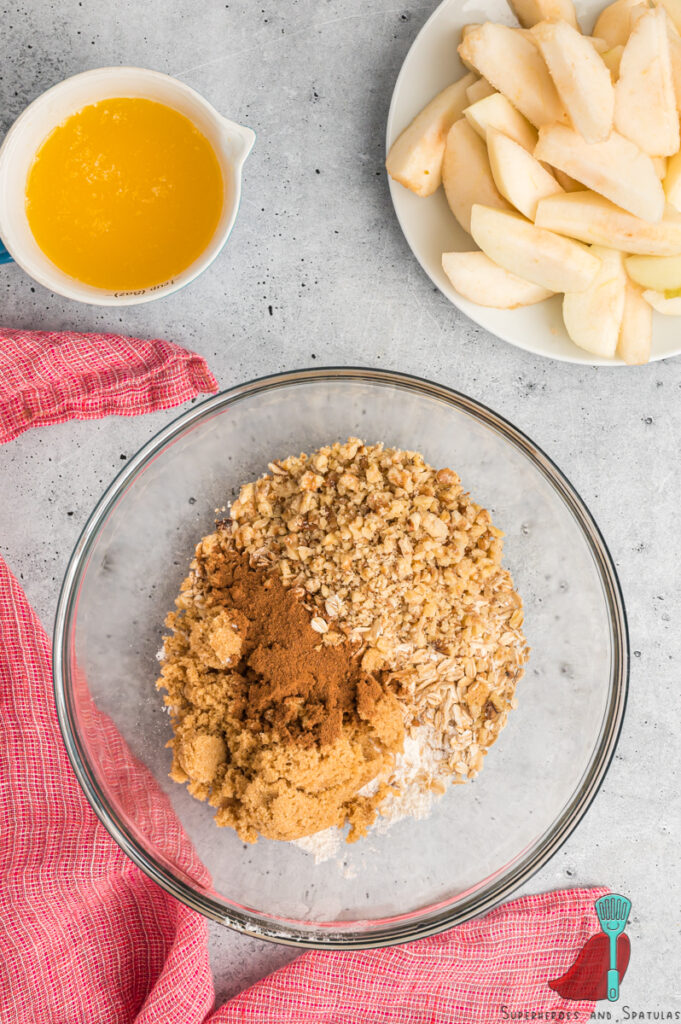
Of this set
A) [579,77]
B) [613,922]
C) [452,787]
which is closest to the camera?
[579,77]

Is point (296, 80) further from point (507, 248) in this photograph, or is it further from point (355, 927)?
point (355, 927)

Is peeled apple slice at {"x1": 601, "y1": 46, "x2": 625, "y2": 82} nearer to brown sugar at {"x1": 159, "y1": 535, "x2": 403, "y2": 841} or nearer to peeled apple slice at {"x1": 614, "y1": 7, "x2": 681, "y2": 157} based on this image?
peeled apple slice at {"x1": 614, "y1": 7, "x2": 681, "y2": 157}

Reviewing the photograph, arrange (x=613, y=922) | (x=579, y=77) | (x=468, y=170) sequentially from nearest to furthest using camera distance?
(x=579, y=77) → (x=468, y=170) → (x=613, y=922)

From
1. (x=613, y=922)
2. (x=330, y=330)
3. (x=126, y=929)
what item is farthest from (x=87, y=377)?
(x=613, y=922)

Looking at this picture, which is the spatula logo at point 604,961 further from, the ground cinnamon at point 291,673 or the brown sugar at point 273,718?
the ground cinnamon at point 291,673

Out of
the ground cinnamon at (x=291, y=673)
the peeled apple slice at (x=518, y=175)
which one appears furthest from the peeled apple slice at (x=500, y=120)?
the ground cinnamon at (x=291, y=673)

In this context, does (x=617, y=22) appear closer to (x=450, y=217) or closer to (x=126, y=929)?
(x=450, y=217)

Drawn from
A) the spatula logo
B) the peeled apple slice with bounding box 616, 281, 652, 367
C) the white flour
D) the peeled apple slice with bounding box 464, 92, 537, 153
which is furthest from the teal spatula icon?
the peeled apple slice with bounding box 464, 92, 537, 153

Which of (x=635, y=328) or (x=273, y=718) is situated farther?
(x=635, y=328)
